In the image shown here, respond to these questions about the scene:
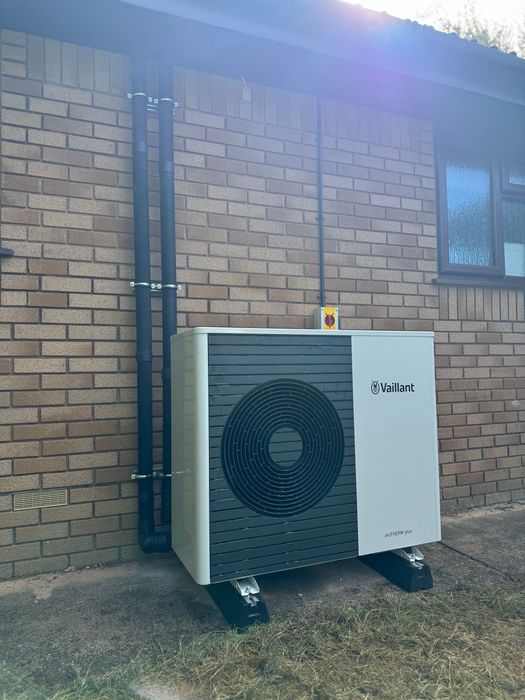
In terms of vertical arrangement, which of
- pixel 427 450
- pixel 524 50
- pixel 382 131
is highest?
pixel 524 50

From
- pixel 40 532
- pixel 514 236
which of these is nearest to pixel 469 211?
pixel 514 236

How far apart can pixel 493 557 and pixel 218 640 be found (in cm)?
164

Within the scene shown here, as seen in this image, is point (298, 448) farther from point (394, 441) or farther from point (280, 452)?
point (394, 441)

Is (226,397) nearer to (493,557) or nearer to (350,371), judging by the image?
(350,371)

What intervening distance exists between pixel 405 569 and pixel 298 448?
792mm

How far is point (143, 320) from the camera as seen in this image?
280 cm

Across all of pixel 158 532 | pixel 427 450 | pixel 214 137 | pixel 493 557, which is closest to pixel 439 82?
pixel 214 137

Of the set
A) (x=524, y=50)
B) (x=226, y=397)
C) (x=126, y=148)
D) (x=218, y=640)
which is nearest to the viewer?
(x=218, y=640)

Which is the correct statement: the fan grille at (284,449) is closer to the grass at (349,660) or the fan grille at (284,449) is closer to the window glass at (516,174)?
the grass at (349,660)

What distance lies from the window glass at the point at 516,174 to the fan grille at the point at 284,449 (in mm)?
3040

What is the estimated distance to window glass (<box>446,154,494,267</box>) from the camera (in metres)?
3.98

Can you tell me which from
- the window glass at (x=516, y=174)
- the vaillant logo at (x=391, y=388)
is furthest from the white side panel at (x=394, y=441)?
the window glass at (x=516, y=174)

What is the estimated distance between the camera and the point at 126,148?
2.93 metres

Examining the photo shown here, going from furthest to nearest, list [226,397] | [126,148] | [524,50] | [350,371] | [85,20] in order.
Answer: [524,50] → [126,148] → [85,20] → [350,371] → [226,397]
